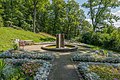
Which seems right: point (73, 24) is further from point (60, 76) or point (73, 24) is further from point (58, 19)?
point (60, 76)

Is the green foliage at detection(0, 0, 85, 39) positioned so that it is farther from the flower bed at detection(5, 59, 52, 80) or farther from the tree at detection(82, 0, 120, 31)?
the flower bed at detection(5, 59, 52, 80)

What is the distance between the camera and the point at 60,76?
732 centimetres

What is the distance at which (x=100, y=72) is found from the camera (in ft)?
25.2

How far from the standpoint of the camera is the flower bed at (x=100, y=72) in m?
6.92

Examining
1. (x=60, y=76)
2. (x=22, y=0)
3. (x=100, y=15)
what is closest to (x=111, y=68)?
(x=60, y=76)

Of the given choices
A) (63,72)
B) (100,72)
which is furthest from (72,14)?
(100,72)

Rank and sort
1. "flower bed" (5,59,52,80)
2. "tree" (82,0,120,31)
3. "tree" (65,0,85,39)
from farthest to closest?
"tree" (65,0,85,39) < "tree" (82,0,120,31) < "flower bed" (5,59,52,80)

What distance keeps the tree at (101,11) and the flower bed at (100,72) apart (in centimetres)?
2307

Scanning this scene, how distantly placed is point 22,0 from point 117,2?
17850 mm

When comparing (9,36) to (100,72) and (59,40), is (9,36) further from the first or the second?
(100,72)

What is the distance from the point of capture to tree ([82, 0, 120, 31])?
30375mm

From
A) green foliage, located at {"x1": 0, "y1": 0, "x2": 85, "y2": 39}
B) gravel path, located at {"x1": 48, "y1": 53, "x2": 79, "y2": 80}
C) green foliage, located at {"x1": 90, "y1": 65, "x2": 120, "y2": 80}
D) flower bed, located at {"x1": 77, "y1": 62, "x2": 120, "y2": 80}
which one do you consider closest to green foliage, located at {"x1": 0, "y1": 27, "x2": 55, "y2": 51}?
gravel path, located at {"x1": 48, "y1": 53, "x2": 79, "y2": 80}

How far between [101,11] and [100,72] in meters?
24.3

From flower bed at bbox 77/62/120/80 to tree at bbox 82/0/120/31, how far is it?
75.7 ft
